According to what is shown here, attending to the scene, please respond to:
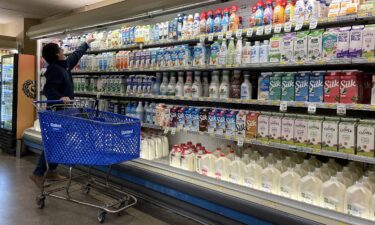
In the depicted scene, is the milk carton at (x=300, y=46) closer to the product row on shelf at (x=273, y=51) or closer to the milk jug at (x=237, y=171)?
the product row on shelf at (x=273, y=51)

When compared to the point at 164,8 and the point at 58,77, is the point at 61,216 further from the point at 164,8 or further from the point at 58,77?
the point at 164,8

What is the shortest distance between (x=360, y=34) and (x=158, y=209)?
2.54 m

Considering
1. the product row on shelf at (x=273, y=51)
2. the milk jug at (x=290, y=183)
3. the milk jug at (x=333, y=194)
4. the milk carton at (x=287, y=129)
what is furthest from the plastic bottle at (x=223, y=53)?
the milk jug at (x=333, y=194)

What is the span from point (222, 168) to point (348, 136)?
1173 millimetres

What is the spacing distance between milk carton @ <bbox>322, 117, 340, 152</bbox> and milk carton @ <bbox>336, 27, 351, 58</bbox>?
0.49 m

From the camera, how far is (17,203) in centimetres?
358

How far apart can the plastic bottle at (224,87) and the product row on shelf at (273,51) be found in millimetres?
142

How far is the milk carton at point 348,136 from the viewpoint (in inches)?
92.7

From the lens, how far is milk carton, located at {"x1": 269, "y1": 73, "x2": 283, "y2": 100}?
110 inches

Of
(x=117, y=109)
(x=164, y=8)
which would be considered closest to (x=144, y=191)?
(x=117, y=109)

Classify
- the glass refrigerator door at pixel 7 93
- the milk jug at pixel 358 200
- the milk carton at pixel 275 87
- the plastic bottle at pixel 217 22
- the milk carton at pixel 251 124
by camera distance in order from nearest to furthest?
the milk jug at pixel 358 200
the milk carton at pixel 275 87
the milk carton at pixel 251 124
the plastic bottle at pixel 217 22
the glass refrigerator door at pixel 7 93

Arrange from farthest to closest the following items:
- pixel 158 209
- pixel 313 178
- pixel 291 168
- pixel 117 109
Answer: pixel 117 109, pixel 158 209, pixel 291 168, pixel 313 178

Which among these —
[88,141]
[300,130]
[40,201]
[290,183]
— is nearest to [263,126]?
[300,130]

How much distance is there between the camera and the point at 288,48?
2.70 metres
